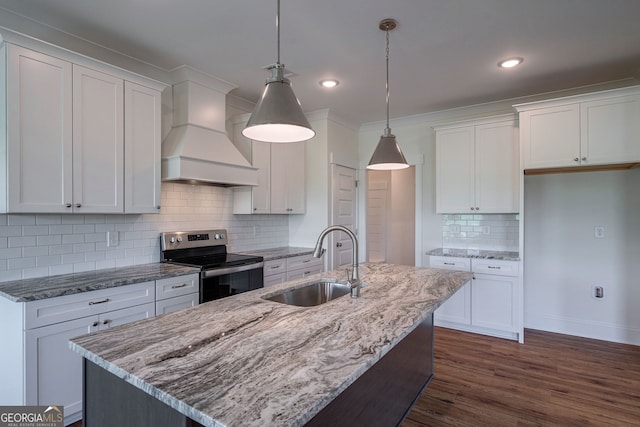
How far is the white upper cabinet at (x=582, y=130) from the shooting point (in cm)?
309

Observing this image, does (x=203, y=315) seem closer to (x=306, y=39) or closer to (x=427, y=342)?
(x=427, y=342)

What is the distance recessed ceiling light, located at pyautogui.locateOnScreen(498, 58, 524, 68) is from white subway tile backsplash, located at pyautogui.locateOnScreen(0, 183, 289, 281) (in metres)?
2.93

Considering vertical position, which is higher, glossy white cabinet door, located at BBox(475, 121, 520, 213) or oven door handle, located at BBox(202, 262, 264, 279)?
glossy white cabinet door, located at BBox(475, 121, 520, 213)

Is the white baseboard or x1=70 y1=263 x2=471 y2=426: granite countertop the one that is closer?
x1=70 y1=263 x2=471 y2=426: granite countertop

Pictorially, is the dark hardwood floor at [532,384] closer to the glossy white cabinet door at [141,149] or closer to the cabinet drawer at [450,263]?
the cabinet drawer at [450,263]

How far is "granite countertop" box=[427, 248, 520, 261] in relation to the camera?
11.7 feet

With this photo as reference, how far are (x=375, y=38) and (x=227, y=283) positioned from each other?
7.62 ft

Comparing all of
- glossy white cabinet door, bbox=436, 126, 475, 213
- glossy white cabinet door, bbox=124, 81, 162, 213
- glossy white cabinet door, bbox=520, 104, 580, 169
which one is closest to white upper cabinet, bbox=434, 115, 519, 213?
glossy white cabinet door, bbox=436, 126, 475, 213

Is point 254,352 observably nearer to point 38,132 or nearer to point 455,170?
point 38,132

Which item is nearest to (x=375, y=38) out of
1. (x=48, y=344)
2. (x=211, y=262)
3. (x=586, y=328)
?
(x=211, y=262)

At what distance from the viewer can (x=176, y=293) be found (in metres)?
2.68

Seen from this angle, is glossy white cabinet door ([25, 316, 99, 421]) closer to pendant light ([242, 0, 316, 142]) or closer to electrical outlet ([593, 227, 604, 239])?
pendant light ([242, 0, 316, 142])

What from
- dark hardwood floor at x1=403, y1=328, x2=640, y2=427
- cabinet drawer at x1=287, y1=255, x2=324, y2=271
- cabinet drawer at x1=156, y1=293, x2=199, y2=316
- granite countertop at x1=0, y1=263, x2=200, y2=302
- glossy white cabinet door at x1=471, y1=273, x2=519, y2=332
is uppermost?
granite countertop at x1=0, y1=263, x2=200, y2=302

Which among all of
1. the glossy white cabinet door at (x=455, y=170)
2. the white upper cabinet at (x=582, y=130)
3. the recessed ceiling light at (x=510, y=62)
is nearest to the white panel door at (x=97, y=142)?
the recessed ceiling light at (x=510, y=62)
